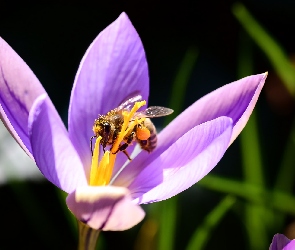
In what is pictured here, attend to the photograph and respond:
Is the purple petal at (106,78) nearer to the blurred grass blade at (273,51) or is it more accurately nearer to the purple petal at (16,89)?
the purple petal at (16,89)

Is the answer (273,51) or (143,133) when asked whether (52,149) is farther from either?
(273,51)

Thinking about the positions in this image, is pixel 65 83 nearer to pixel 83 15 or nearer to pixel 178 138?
pixel 83 15

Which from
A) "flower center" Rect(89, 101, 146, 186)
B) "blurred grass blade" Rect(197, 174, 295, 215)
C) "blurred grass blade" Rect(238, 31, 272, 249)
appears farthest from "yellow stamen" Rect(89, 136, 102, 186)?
"blurred grass blade" Rect(238, 31, 272, 249)

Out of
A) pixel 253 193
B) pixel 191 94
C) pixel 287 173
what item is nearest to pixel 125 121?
pixel 253 193

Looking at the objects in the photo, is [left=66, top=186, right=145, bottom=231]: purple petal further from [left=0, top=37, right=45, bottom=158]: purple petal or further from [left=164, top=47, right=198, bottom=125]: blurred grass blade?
[left=164, top=47, right=198, bottom=125]: blurred grass blade

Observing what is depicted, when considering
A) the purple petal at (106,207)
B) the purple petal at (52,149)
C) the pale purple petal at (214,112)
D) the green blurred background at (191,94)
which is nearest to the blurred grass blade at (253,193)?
the green blurred background at (191,94)

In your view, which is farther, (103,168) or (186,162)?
(103,168)
